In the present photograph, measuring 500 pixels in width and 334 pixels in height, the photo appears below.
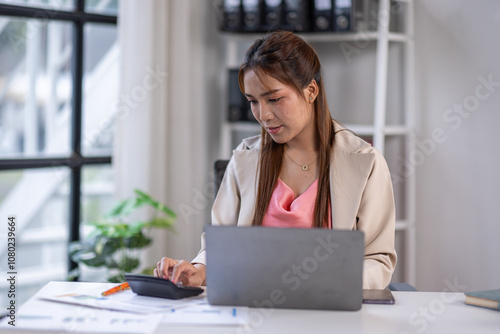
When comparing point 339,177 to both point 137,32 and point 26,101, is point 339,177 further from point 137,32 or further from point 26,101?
point 26,101

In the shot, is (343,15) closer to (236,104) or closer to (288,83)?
(236,104)

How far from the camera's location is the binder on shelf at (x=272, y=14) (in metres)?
2.99

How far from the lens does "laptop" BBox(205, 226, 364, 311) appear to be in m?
1.19

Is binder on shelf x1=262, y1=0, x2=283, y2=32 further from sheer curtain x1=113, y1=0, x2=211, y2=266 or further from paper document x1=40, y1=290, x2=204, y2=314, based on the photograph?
paper document x1=40, y1=290, x2=204, y2=314

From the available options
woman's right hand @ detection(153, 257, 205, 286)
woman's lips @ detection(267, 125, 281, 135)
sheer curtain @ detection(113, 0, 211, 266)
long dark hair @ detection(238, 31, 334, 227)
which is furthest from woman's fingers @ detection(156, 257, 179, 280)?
sheer curtain @ detection(113, 0, 211, 266)

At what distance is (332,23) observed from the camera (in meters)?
2.95

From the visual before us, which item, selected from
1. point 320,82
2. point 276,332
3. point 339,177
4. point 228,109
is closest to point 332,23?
point 228,109

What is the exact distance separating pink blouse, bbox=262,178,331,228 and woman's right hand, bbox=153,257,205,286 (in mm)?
297

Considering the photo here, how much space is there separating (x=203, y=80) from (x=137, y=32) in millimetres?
493

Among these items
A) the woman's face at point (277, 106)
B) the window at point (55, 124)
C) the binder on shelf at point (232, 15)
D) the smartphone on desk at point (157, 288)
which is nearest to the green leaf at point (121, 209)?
the window at point (55, 124)

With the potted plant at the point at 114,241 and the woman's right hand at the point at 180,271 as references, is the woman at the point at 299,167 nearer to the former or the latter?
the woman's right hand at the point at 180,271

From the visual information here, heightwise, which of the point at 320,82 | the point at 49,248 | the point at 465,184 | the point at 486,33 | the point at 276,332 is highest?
the point at 486,33

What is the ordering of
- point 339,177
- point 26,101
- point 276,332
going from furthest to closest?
point 26,101 → point 339,177 → point 276,332

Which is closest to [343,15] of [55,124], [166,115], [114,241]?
[166,115]
